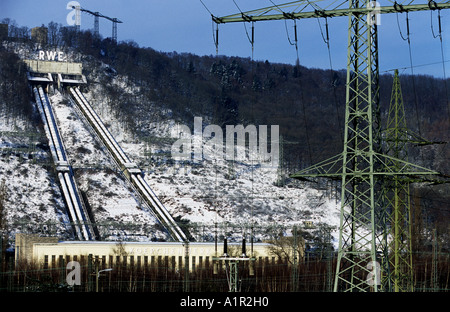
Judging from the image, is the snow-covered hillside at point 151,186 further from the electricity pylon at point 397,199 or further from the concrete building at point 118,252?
the electricity pylon at point 397,199

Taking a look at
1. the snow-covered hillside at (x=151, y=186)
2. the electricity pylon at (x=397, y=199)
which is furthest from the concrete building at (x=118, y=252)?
the electricity pylon at (x=397, y=199)

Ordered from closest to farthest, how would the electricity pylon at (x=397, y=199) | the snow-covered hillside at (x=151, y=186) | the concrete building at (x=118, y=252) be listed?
the electricity pylon at (x=397, y=199)
the concrete building at (x=118, y=252)
the snow-covered hillside at (x=151, y=186)

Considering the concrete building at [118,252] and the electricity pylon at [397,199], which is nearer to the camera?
the electricity pylon at [397,199]

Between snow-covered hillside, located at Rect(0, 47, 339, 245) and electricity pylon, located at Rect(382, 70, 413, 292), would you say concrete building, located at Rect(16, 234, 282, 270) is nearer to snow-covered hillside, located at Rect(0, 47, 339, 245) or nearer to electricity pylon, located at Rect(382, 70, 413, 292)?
snow-covered hillside, located at Rect(0, 47, 339, 245)

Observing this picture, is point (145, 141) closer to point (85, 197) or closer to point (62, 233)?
point (85, 197)

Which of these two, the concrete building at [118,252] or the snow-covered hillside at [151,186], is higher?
the snow-covered hillside at [151,186]

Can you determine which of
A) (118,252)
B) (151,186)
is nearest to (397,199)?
(118,252)

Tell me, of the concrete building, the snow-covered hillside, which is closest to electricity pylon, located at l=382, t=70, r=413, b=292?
the concrete building

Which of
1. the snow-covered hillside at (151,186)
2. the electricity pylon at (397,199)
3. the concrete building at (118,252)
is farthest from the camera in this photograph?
the snow-covered hillside at (151,186)

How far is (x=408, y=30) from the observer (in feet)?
135

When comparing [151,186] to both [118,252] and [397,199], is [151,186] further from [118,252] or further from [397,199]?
[397,199]

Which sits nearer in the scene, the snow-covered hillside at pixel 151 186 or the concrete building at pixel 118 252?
the concrete building at pixel 118 252
